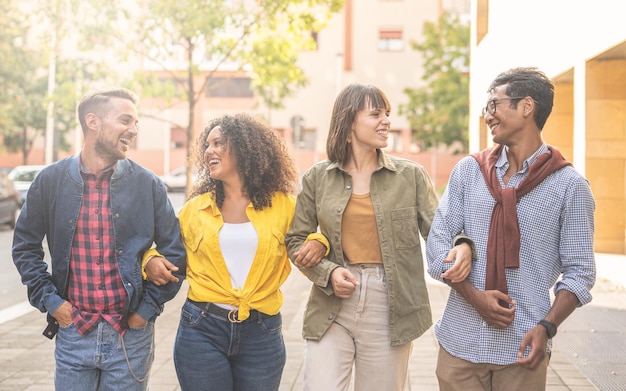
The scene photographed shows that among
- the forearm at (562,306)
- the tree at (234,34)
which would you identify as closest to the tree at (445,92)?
the tree at (234,34)

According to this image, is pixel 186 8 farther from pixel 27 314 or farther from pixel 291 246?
pixel 291 246

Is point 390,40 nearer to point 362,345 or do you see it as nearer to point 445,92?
point 445,92

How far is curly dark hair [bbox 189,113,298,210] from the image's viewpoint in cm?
409

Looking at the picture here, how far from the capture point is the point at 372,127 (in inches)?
157

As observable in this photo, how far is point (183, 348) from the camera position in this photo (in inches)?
152

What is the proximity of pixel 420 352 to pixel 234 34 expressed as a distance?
40.4 ft

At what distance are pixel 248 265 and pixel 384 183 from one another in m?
0.74

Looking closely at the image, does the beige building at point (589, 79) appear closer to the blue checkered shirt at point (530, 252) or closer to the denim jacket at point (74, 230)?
the blue checkered shirt at point (530, 252)

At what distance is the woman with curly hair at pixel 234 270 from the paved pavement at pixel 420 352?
2.38 metres

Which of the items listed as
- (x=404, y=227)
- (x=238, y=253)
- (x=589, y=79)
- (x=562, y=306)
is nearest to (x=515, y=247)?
(x=562, y=306)

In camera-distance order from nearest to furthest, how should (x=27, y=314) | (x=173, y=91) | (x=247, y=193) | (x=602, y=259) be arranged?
(x=247, y=193) < (x=27, y=314) < (x=602, y=259) < (x=173, y=91)

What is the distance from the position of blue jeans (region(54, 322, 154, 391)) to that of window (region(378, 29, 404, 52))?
45105 mm

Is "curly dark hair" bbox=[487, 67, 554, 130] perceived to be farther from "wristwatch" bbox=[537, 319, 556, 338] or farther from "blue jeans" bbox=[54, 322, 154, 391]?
"blue jeans" bbox=[54, 322, 154, 391]

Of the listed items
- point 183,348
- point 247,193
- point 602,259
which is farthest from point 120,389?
point 602,259
